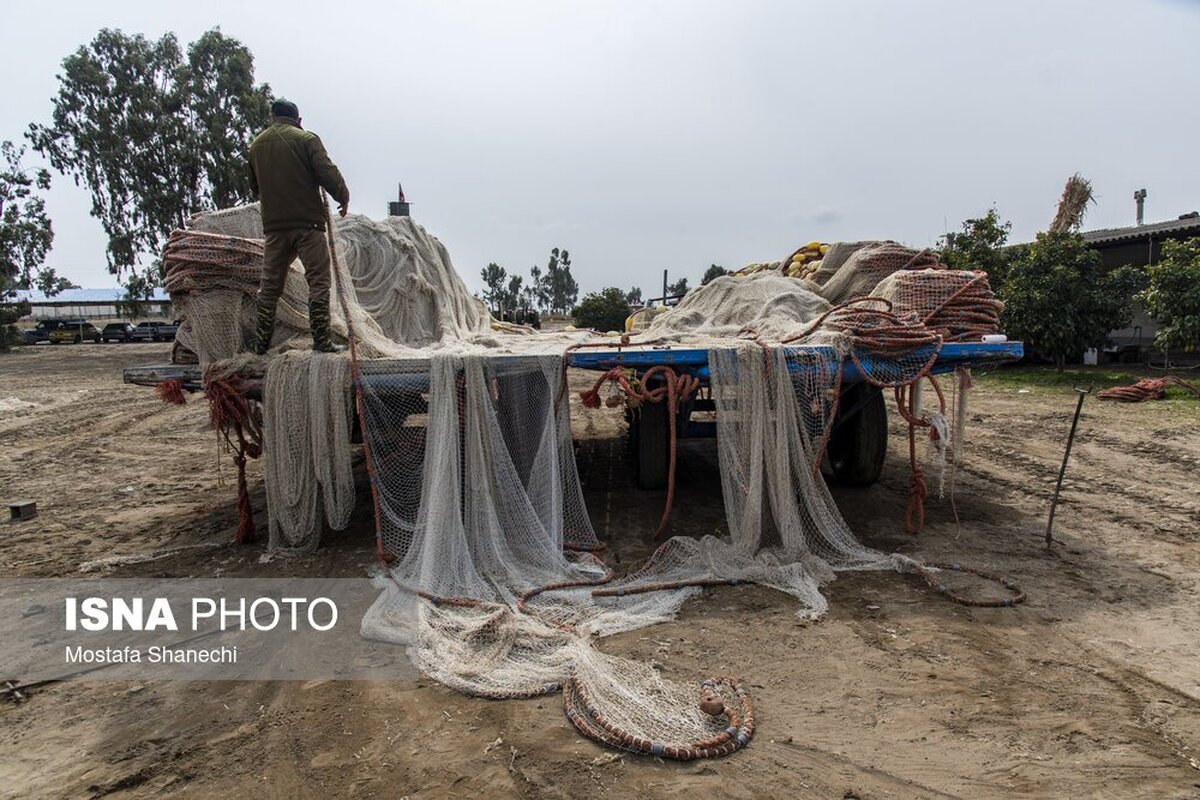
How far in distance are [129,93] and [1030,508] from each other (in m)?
27.6

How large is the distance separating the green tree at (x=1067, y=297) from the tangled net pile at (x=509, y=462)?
1068 centimetres

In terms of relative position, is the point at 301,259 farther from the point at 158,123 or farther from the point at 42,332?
the point at 42,332

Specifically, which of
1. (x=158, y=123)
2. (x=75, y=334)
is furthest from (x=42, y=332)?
(x=158, y=123)

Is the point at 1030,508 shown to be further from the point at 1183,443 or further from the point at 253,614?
the point at 253,614

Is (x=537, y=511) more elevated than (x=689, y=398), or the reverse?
(x=689, y=398)

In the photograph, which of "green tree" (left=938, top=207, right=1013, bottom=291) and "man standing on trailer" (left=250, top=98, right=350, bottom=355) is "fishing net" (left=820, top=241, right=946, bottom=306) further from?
"green tree" (left=938, top=207, right=1013, bottom=291)

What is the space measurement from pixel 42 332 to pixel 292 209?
40171mm

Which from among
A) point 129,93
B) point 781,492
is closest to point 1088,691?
point 781,492

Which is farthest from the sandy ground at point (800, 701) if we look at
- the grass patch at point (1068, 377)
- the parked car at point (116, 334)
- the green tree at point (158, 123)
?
the parked car at point (116, 334)

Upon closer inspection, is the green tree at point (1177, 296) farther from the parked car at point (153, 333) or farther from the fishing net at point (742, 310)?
the parked car at point (153, 333)

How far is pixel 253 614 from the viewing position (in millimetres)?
3658

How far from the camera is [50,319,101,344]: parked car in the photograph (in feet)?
114

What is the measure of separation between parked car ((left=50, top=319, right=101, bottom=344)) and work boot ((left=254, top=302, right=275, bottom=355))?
1472 inches

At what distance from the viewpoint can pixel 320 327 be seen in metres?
4.61
